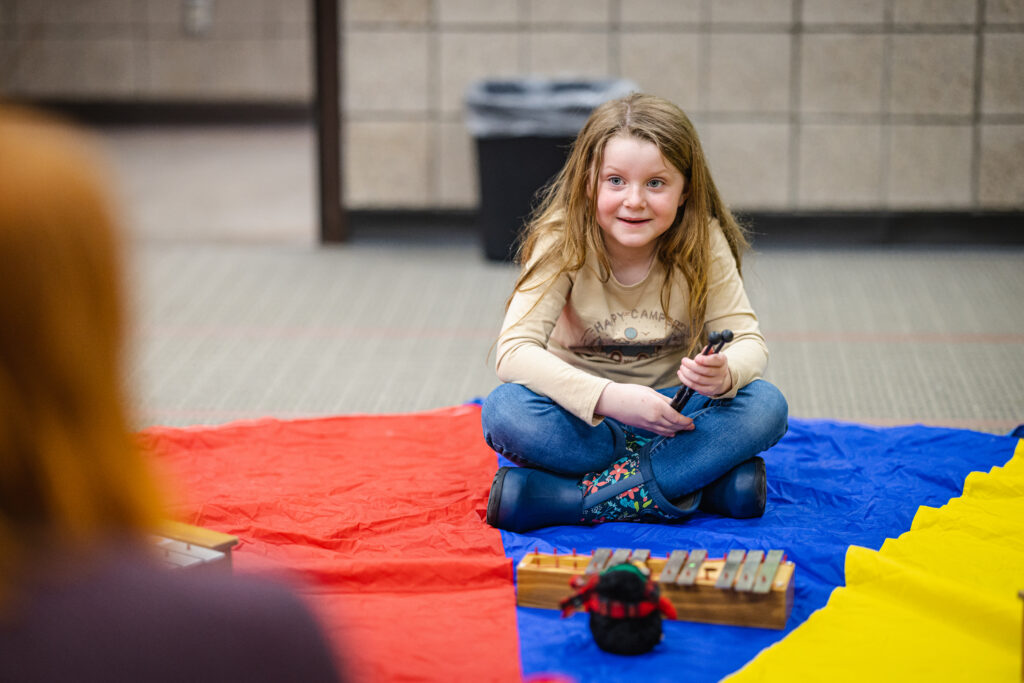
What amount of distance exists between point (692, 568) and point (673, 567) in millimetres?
28

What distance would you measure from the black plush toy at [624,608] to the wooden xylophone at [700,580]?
0.05m

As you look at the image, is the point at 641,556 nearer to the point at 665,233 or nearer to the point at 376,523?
the point at 376,523

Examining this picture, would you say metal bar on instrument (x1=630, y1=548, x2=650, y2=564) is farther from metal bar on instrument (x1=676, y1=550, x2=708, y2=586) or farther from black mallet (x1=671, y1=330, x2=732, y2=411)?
black mallet (x1=671, y1=330, x2=732, y2=411)

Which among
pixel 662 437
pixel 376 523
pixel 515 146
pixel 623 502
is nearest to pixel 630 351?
pixel 662 437

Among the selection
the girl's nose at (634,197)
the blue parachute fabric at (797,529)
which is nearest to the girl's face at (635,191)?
the girl's nose at (634,197)

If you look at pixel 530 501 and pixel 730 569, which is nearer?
pixel 730 569

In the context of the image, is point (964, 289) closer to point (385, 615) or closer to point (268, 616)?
point (385, 615)

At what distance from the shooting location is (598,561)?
5.39ft

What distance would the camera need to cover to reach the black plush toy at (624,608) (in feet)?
4.92

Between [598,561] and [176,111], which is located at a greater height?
[176,111]

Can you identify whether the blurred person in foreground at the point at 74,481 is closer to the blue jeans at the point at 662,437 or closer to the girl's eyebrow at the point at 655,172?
the blue jeans at the point at 662,437

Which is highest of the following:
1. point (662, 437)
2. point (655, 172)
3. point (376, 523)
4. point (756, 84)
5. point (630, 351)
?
point (756, 84)

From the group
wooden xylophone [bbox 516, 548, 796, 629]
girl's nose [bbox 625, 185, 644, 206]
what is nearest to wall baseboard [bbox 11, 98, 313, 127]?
girl's nose [bbox 625, 185, 644, 206]

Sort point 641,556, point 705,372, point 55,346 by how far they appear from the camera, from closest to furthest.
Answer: point 55,346 → point 641,556 → point 705,372
